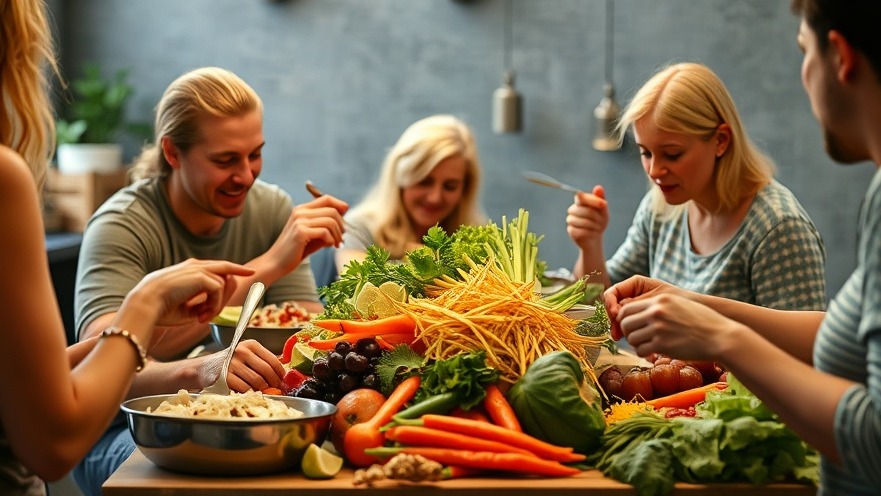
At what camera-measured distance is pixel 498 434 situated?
1.83 m

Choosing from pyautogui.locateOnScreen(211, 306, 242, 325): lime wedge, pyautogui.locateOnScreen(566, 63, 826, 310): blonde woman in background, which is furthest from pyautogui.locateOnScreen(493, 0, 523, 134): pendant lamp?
pyautogui.locateOnScreen(211, 306, 242, 325): lime wedge

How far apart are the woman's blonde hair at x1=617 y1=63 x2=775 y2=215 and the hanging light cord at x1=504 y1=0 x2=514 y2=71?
317 centimetres

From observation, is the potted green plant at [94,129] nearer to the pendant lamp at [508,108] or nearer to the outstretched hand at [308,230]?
the pendant lamp at [508,108]

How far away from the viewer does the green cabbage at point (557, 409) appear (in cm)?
187

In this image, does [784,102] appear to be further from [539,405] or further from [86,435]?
[86,435]

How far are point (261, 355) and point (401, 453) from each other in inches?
22.8

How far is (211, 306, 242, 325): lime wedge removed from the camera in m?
2.78

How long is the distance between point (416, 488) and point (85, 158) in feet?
15.4

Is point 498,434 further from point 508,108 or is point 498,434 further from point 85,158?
point 85,158

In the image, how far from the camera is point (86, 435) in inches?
62.5

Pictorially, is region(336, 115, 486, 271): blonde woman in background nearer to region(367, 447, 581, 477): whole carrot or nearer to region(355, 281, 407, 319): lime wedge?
region(355, 281, 407, 319): lime wedge

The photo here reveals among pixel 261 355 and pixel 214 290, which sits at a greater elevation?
pixel 214 290

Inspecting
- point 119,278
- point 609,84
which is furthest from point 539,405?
point 609,84

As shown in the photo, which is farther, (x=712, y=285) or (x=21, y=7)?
(x=712, y=285)
